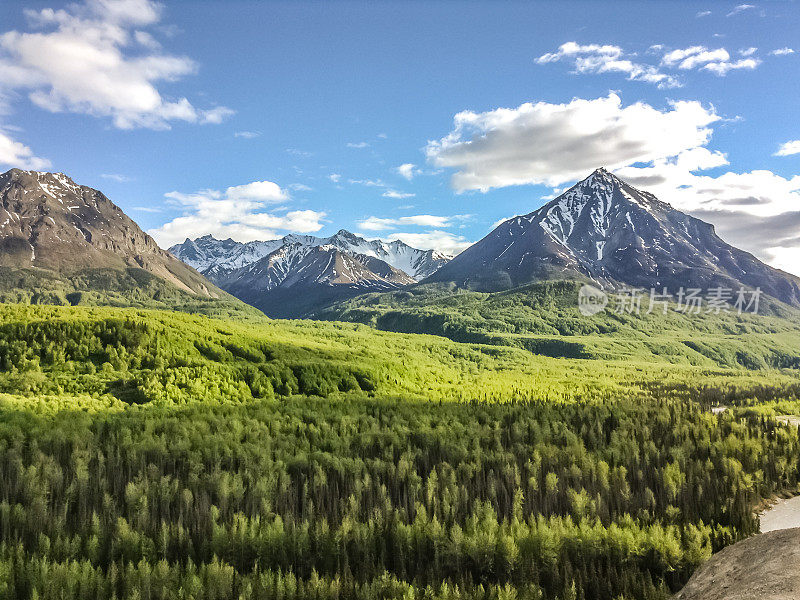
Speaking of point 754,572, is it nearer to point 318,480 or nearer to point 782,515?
point 782,515

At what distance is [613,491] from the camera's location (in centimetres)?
4225

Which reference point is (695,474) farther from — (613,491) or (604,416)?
(604,416)

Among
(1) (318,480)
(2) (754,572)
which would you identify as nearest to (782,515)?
(2) (754,572)

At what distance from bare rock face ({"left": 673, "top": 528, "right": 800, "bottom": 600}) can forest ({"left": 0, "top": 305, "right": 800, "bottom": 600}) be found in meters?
2.82

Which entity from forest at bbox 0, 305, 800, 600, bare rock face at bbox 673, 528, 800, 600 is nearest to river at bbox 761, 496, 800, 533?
forest at bbox 0, 305, 800, 600

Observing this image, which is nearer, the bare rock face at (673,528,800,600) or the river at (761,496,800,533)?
the bare rock face at (673,528,800,600)

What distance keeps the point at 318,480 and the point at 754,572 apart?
103ft

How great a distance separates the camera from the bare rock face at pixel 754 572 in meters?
18.4

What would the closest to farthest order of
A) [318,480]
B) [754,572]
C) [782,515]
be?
[754,572]
[782,515]
[318,480]

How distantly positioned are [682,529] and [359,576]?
22617 mm

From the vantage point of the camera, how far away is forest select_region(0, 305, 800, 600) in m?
28.3

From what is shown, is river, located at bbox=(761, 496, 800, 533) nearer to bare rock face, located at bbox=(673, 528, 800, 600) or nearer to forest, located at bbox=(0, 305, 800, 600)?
forest, located at bbox=(0, 305, 800, 600)

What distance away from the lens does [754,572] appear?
20.8 meters

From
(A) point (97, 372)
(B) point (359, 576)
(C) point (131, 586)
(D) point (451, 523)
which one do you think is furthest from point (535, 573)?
(A) point (97, 372)
